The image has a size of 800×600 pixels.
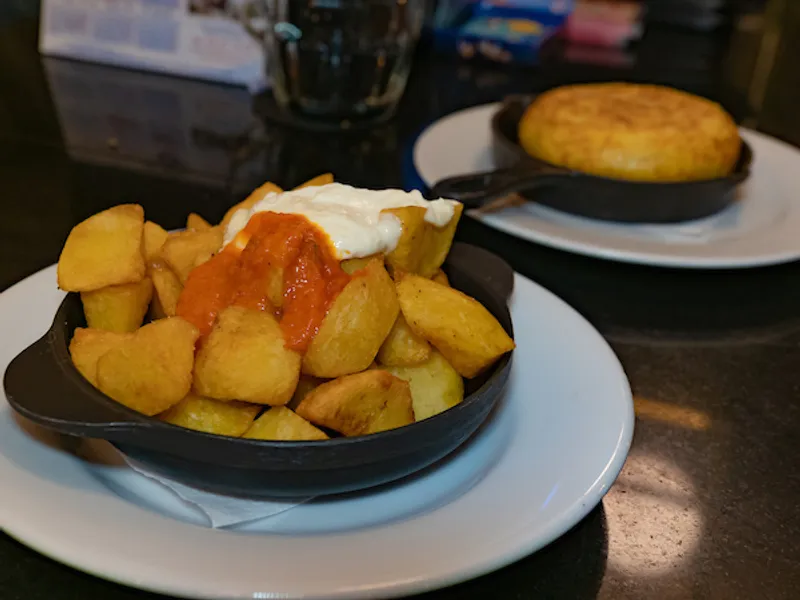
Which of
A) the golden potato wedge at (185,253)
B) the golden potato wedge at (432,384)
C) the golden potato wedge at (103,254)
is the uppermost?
the golden potato wedge at (103,254)

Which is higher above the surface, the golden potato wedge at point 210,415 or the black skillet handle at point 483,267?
the golden potato wedge at point 210,415

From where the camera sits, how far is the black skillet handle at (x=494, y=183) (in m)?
1.23

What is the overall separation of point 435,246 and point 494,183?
39 cm

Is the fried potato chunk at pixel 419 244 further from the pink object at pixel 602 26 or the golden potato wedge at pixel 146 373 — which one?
the pink object at pixel 602 26

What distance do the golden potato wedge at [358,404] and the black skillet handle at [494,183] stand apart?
1.82 feet

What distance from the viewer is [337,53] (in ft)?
5.95

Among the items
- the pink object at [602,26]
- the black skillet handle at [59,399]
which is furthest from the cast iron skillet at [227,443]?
the pink object at [602,26]

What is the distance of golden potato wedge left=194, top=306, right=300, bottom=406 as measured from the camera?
681 millimetres

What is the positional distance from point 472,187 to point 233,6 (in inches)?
36.4

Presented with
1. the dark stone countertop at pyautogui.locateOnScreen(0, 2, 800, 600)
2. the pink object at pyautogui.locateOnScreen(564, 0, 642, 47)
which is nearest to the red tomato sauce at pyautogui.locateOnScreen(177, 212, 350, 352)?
the dark stone countertop at pyautogui.locateOnScreen(0, 2, 800, 600)

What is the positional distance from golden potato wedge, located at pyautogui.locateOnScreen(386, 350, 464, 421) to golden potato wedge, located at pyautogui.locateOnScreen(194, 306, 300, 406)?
0.12 metres

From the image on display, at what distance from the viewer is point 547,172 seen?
1.27 m

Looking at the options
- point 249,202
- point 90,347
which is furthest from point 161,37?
point 90,347

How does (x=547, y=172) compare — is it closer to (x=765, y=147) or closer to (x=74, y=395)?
(x=765, y=147)
